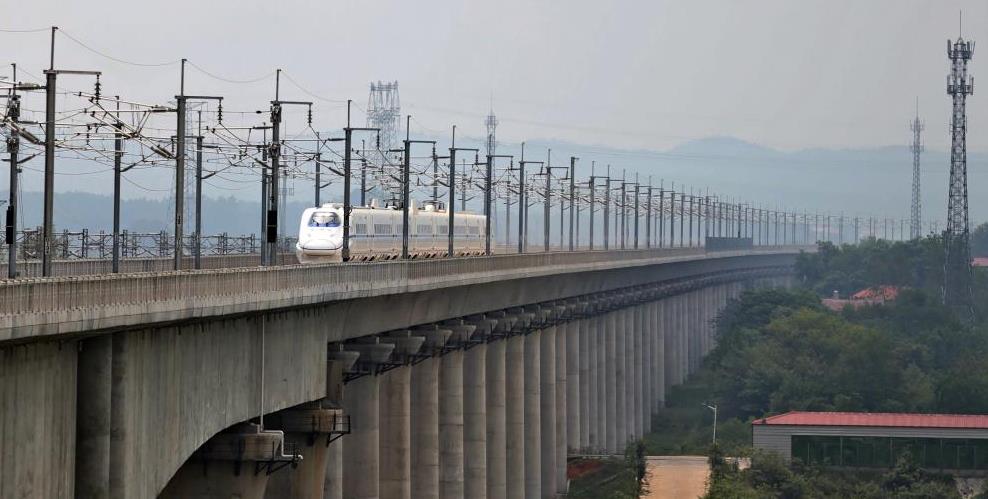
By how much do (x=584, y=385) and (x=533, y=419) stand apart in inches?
786

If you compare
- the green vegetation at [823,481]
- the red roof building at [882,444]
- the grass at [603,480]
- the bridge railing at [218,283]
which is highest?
the bridge railing at [218,283]

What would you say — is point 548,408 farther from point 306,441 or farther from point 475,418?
point 306,441

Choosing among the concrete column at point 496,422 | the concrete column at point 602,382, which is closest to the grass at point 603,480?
the concrete column at point 496,422

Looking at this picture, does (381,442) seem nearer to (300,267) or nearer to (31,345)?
(300,267)

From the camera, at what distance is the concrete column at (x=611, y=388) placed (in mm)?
123250

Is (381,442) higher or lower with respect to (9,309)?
lower

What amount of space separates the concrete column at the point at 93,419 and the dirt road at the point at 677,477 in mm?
55989

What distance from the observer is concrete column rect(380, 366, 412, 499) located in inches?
2586

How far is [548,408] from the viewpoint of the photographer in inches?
3868

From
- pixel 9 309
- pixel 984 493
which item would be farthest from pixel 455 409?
pixel 9 309

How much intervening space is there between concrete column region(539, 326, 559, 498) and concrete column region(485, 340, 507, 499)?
9539mm

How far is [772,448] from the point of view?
10212 cm

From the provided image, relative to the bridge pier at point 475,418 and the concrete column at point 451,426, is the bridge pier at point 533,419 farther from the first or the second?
the concrete column at point 451,426

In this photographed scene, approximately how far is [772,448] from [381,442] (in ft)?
133
